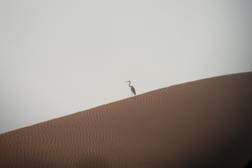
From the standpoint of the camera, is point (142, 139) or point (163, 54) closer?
point (142, 139)

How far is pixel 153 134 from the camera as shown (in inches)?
29.6

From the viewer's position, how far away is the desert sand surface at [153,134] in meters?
0.59

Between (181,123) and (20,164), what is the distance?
22.2 inches

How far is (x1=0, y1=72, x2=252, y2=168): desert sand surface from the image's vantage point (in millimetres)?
595

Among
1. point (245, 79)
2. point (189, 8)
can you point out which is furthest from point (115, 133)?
point (245, 79)

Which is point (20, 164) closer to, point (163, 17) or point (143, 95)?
point (143, 95)

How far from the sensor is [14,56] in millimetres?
606

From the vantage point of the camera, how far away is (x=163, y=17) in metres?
0.90

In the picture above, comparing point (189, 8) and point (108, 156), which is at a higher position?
point (189, 8)

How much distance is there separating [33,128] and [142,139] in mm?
351

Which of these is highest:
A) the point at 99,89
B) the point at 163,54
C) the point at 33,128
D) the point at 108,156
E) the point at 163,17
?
the point at 163,17

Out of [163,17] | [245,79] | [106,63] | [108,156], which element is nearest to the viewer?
[108,156]

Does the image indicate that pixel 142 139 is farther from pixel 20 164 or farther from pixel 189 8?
pixel 189 8

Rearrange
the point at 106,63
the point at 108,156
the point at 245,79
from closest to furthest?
the point at 108,156 < the point at 106,63 < the point at 245,79
